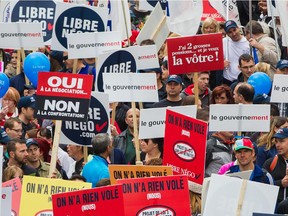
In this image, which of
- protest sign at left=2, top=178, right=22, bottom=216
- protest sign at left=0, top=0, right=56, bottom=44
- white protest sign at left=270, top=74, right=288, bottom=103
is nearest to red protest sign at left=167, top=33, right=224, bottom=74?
white protest sign at left=270, top=74, right=288, bottom=103

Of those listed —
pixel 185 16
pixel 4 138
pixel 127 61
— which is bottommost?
pixel 4 138

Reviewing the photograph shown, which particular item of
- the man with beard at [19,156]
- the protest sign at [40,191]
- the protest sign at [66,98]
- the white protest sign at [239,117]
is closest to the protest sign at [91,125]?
the man with beard at [19,156]

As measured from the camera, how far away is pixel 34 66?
18.6m

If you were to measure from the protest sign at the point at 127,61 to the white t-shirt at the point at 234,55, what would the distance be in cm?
177

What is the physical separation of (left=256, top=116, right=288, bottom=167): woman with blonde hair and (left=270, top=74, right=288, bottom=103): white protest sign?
0.75 meters

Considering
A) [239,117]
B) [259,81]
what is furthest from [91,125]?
[259,81]

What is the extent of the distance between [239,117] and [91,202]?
4162mm

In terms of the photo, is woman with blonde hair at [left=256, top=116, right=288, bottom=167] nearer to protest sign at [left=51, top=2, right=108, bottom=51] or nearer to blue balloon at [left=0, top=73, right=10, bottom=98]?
blue balloon at [left=0, top=73, right=10, bottom=98]

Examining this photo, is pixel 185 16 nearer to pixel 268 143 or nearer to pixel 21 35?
pixel 21 35

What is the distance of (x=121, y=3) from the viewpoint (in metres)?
20.0

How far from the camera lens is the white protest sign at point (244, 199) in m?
11.6

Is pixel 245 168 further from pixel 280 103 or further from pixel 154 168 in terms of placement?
pixel 280 103

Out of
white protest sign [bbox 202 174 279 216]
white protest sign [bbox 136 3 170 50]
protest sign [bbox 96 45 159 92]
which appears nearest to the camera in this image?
white protest sign [bbox 202 174 279 216]

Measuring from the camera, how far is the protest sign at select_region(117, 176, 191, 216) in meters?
11.6
